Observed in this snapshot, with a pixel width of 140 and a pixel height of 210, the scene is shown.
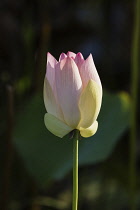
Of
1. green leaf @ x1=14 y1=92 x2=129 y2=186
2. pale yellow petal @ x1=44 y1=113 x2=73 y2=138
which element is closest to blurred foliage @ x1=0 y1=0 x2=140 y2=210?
green leaf @ x1=14 y1=92 x2=129 y2=186

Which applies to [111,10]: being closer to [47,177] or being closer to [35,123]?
[35,123]

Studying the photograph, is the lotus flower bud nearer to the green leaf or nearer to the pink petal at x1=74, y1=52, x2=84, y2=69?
the pink petal at x1=74, y1=52, x2=84, y2=69

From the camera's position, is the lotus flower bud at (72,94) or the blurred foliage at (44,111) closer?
the lotus flower bud at (72,94)

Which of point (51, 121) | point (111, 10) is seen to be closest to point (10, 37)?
point (111, 10)

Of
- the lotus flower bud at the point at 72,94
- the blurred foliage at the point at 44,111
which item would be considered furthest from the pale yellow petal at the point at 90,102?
the blurred foliage at the point at 44,111

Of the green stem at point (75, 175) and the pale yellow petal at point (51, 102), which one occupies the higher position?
the pale yellow petal at point (51, 102)

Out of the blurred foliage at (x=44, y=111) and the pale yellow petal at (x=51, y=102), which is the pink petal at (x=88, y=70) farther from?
the blurred foliage at (x=44, y=111)
